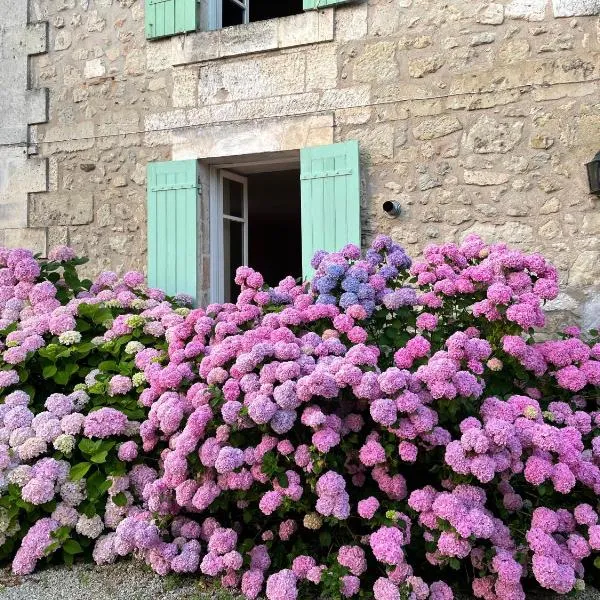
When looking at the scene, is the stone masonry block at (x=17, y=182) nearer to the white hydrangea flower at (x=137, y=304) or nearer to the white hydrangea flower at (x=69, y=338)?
Result: the white hydrangea flower at (x=137, y=304)

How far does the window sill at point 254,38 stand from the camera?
4.40 meters

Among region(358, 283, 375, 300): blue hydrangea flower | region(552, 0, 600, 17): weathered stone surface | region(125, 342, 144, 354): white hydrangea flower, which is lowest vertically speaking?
region(125, 342, 144, 354): white hydrangea flower

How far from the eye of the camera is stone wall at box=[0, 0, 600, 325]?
12.8 feet

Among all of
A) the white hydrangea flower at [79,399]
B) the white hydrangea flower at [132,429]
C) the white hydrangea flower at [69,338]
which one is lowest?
the white hydrangea flower at [132,429]

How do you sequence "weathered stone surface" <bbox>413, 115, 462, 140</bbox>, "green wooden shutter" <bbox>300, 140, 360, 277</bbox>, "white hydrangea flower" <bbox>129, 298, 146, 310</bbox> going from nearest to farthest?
"white hydrangea flower" <bbox>129, 298, 146, 310</bbox>
"weathered stone surface" <bbox>413, 115, 462, 140</bbox>
"green wooden shutter" <bbox>300, 140, 360, 277</bbox>

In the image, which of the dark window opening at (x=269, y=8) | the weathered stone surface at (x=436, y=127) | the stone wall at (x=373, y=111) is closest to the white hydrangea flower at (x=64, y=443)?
the stone wall at (x=373, y=111)

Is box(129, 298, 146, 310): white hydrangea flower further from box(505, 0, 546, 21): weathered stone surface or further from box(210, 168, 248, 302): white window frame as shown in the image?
box(505, 0, 546, 21): weathered stone surface

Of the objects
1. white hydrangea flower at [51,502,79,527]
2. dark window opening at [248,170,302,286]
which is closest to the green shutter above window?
dark window opening at [248,170,302,286]

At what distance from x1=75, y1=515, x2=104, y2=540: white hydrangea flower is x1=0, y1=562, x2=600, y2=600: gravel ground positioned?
0.44ft

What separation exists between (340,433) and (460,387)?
1.47 feet

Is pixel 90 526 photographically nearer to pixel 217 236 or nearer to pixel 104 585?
pixel 104 585

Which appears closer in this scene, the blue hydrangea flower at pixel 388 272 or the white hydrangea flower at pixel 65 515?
the white hydrangea flower at pixel 65 515

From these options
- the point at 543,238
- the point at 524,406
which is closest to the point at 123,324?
the point at 524,406

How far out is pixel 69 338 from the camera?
312 cm
